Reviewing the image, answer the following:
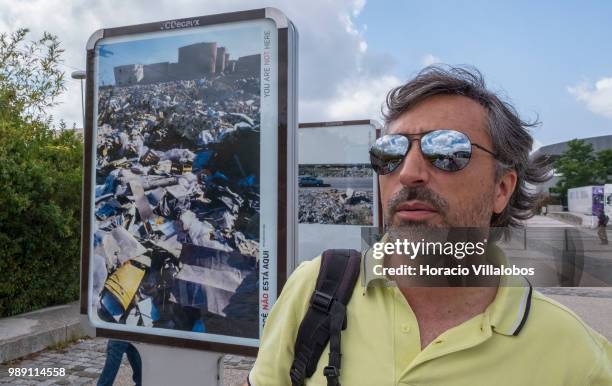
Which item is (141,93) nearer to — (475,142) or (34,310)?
(475,142)

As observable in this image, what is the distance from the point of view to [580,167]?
39312 millimetres

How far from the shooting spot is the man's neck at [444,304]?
1382 mm

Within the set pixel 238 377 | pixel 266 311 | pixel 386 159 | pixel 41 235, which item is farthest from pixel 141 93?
pixel 41 235

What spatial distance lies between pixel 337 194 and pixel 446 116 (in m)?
5.32

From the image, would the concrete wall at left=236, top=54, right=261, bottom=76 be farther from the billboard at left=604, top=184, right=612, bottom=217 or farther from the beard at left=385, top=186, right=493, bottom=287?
the billboard at left=604, top=184, right=612, bottom=217

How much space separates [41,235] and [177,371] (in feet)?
13.3

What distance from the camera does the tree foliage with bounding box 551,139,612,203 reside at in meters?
36.9

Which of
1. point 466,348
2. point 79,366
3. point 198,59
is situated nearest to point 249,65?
point 198,59

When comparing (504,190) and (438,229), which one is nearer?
(438,229)

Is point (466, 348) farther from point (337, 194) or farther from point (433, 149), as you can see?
point (337, 194)

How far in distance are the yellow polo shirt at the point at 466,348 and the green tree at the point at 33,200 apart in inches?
199

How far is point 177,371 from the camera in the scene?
2631 mm

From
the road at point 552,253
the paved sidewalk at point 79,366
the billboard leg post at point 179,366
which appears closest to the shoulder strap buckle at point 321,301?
the road at point 552,253

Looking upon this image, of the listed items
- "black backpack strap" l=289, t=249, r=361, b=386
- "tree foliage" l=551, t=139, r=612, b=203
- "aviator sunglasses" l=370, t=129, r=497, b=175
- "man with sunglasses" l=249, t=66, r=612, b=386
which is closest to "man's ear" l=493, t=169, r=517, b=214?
"man with sunglasses" l=249, t=66, r=612, b=386
